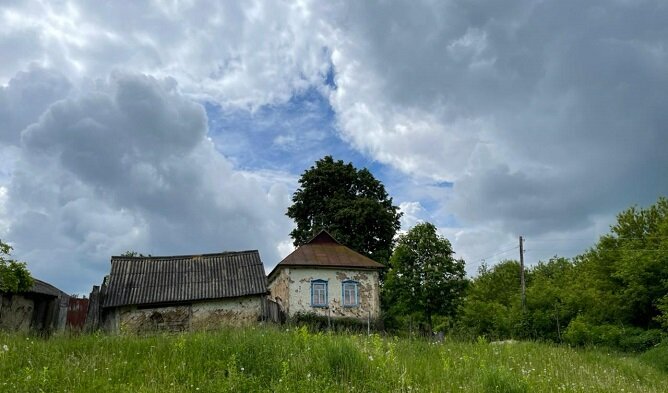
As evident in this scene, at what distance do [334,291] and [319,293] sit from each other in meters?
1.00

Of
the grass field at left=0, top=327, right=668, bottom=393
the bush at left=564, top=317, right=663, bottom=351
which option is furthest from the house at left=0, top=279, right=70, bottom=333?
the bush at left=564, top=317, right=663, bottom=351

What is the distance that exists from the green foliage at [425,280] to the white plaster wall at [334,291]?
1.78 meters

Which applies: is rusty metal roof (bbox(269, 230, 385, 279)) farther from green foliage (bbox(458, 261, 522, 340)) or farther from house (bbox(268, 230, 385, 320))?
green foliage (bbox(458, 261, 522, 340))

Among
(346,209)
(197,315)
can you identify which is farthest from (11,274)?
(346,209)

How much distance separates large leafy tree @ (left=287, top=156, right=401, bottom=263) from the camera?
43531mm

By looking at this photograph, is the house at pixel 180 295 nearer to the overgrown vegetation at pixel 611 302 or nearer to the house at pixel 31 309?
the house at pixel 31 309

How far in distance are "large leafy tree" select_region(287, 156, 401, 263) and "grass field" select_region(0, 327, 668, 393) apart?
3341 centimetres

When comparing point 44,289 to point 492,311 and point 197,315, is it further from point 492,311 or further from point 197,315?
point 492,311

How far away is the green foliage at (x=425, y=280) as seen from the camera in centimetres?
3466

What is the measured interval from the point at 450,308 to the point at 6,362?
30712mm

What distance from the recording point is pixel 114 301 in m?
23.3

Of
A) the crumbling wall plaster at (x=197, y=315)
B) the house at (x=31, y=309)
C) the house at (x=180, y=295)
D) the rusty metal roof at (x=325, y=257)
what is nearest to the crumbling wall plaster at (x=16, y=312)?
the house at (x=31, y=309)

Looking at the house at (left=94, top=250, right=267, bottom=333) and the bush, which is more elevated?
the house at (left=94, top=250, right=267, bottom=333)

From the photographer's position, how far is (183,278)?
81.6ft
